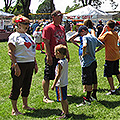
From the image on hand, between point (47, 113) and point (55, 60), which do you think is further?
point (55, 60)

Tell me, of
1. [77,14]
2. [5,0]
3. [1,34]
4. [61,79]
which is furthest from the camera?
[5,0]

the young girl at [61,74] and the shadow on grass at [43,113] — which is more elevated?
the young girl at [61,74]

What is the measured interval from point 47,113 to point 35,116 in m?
0.26

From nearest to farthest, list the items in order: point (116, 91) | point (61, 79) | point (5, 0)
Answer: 1. point (61, 79)
2. point (116, 91)
3. point (5, 0)

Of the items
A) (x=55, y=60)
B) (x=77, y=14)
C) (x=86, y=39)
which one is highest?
(x=77, y=14)

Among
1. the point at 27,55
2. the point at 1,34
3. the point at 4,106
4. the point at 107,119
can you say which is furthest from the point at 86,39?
the point at 1,34

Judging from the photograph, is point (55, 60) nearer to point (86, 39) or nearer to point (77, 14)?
point (86, 39)

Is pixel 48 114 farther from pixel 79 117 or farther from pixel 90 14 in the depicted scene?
pixel 90 14

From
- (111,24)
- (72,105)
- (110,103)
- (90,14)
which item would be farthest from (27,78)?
(90,14)

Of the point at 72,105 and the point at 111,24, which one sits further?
the point at 111,24

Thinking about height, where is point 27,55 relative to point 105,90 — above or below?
above

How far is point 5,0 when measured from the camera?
1789 inches

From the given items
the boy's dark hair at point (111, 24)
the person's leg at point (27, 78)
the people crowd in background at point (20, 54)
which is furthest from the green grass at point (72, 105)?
the boy's dark hair at point (111, 24)

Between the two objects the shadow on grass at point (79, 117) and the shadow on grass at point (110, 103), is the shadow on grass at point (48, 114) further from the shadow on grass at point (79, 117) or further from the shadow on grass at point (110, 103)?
the shadow on grass at point (110, 103)
